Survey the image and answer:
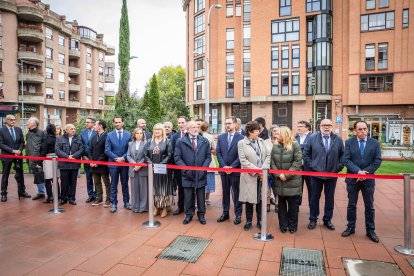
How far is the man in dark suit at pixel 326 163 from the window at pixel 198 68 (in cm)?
3500

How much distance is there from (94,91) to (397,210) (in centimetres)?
5279

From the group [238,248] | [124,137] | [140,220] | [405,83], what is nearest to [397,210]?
[238,248]

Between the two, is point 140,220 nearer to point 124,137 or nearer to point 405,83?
point 124,137

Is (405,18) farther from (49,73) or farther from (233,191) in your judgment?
(49,73)

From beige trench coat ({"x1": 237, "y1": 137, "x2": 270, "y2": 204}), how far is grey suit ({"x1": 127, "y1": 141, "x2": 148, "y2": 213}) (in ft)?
7.50

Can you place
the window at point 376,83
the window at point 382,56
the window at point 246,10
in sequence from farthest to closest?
the window at point 246,10 → the window at point 376,83 → the window at point 382,56

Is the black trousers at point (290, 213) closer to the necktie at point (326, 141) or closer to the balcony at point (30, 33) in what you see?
the necktie at point (326, 141)

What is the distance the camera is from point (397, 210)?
7207 millimetres

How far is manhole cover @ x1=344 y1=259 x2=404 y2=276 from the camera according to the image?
160 inches

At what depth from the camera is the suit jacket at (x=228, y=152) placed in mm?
6359

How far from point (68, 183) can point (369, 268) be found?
677 centimetres

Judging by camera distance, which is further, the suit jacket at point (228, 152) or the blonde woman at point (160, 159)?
the blonde woman at point (160, 159)

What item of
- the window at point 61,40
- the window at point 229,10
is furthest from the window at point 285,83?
the window at point 61,40

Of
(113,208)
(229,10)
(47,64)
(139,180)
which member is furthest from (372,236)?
(47,64)
